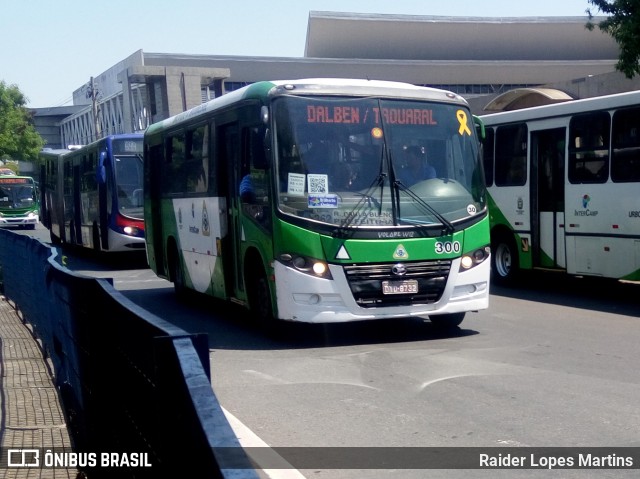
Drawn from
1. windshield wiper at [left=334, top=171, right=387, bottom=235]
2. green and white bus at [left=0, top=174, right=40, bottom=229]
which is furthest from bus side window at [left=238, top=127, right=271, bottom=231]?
green and white bus at [left=0, top=174, right=40, bottom=229]

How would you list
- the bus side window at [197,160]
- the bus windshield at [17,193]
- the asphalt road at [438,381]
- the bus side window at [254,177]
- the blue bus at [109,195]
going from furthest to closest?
the bus windshield at [17,193] → the blue bus at [109,195] → the bus side window at [197,160] → the bus side window at [254,177] → the asphalt road at [438,381]

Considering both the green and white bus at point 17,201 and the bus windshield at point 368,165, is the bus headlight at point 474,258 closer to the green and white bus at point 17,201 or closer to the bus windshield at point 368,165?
the bus windshield at point 368,165

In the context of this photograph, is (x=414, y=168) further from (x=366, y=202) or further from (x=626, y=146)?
(x=626, y=146)

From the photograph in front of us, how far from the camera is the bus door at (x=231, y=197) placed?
1198cm

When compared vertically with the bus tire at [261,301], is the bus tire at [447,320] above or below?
below

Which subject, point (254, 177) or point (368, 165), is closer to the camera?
point (368, 165)

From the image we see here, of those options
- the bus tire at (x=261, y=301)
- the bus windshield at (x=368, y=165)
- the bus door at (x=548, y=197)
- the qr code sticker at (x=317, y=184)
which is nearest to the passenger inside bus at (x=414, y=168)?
the bus windshield at (x=368, y=165)

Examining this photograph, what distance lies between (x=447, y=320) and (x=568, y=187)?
15.5ft

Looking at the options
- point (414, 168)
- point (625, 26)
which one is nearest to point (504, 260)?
point (625, 26)

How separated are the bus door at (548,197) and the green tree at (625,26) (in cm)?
398

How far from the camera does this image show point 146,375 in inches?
147

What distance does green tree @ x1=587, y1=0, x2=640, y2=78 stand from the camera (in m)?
18.8

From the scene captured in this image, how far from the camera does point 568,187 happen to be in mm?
15383

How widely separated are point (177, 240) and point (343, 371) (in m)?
6.67
